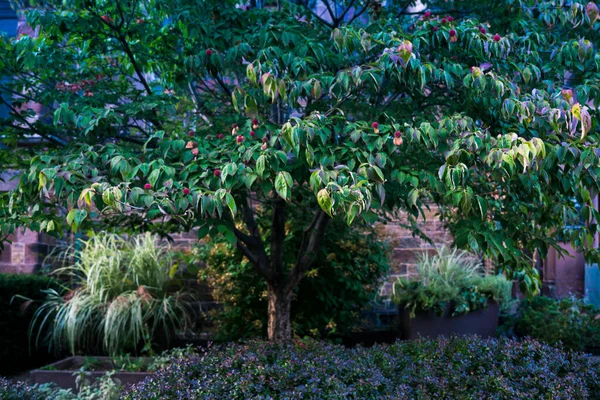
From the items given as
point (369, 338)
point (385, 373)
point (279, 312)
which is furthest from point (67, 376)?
point (369, 338)

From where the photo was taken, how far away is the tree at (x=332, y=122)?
10.8 feet

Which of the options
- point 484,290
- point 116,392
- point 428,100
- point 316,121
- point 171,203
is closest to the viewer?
point 171,203

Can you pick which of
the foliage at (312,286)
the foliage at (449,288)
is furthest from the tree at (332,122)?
the foliage at (449,288)

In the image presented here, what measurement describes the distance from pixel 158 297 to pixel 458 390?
4578 mm

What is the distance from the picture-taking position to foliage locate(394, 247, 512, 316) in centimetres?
691

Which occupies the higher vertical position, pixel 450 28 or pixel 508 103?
pixel 450 28

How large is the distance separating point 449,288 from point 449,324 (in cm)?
39

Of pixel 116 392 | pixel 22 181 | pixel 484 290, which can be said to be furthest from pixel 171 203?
pixel 484 290

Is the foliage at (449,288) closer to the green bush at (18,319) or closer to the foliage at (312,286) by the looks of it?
the foliage at (312,286)

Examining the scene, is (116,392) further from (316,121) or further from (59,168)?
(316,121)

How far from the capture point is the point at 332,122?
371 cm

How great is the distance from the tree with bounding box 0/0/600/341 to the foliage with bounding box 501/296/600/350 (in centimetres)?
256

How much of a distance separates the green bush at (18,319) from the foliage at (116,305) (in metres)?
0.16

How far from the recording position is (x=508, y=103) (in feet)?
11.1
